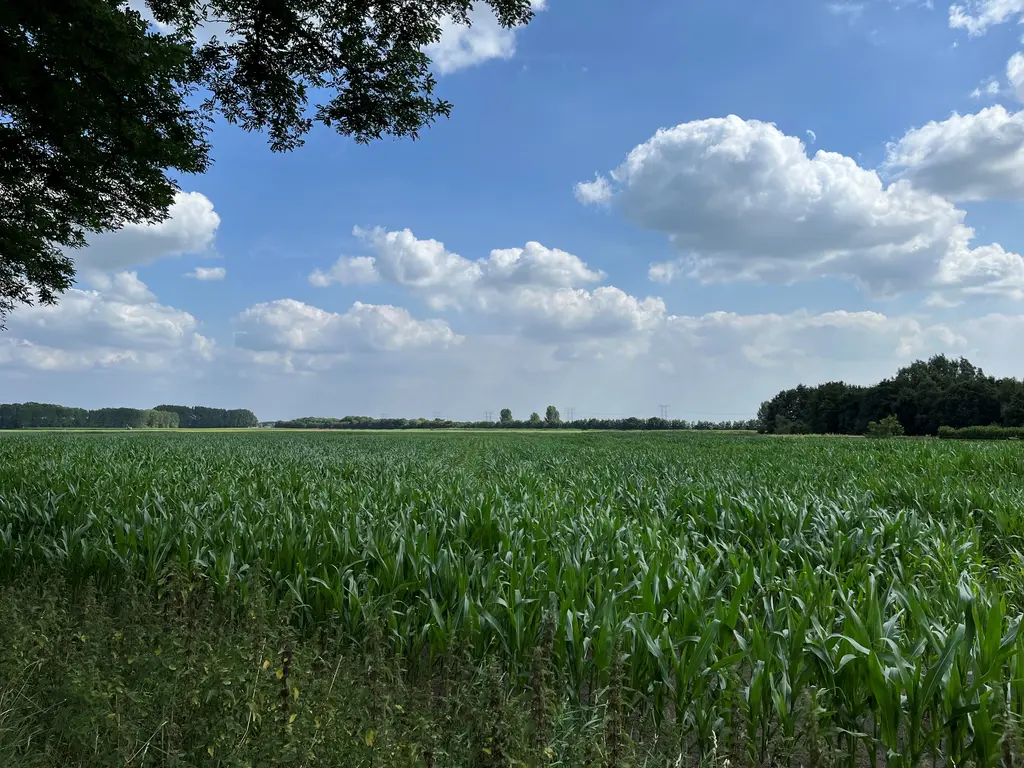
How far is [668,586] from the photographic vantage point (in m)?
4.68

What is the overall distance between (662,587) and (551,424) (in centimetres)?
15406

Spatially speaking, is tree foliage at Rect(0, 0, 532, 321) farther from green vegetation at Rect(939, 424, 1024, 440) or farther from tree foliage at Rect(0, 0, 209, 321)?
green vegetation at Rect(939, 424, 1024, 440)

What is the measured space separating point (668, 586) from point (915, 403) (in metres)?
97.3

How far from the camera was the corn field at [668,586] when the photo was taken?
3.23 metres

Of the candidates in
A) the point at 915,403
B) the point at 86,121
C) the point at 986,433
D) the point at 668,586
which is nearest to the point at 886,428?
the point at 986,433

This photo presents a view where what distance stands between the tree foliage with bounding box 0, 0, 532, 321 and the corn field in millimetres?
5506

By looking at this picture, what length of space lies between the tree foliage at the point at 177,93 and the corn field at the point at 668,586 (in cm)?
551

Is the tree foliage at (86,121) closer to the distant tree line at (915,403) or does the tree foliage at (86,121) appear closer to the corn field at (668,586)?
the corn field at (668,586)

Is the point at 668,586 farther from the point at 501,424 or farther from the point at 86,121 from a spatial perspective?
the point at 501,424

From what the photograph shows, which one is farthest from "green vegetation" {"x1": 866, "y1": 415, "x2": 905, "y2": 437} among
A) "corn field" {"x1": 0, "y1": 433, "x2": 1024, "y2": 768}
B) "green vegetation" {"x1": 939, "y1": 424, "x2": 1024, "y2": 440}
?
"corn field" {"x1": 0, "y1": 433, "x2": 1024, "y2": 768}

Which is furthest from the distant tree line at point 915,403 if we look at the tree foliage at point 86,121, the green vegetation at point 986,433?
the tree foliage at point 86,121

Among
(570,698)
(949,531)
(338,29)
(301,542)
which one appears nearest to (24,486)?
(301,542)

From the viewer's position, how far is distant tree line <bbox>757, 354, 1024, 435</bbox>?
245 ft

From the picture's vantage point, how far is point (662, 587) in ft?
15.6
